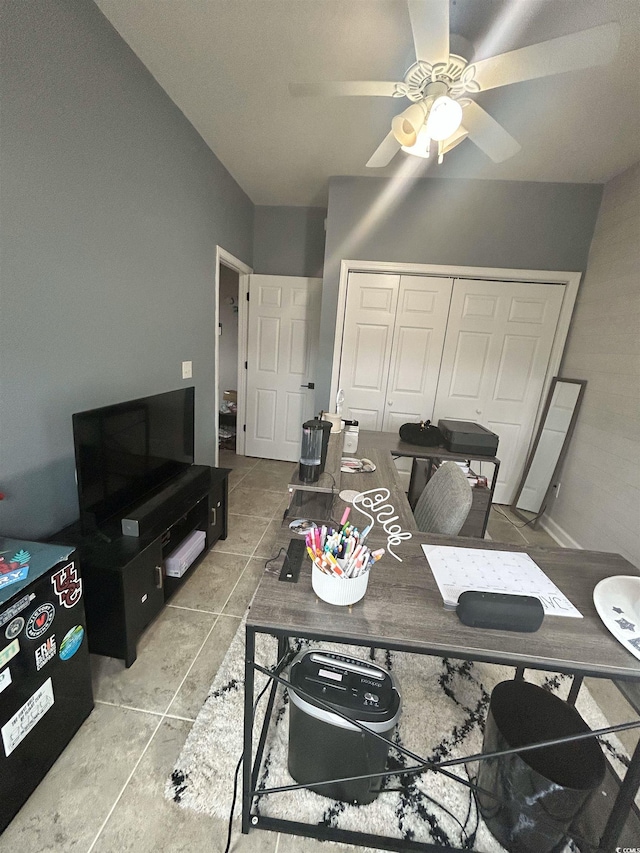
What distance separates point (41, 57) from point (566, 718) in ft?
9.27

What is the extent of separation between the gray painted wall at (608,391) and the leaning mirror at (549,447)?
6 cm

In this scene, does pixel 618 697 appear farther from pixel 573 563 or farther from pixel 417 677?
pixel 573 563

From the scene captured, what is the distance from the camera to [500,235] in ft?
9.59

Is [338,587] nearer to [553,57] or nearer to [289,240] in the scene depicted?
[553,57]

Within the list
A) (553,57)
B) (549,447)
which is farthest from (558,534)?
(553,57)

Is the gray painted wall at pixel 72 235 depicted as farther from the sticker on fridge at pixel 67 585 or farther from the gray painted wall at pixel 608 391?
the gray painted wall at pixel 608 391

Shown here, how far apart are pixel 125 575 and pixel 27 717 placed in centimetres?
45

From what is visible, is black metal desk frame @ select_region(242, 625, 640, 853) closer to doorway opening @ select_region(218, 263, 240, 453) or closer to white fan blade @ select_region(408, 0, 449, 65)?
white fan blade @ select_region(408, 0, 449, 65)

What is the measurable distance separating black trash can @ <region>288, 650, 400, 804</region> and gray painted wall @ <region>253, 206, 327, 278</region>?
141 inches

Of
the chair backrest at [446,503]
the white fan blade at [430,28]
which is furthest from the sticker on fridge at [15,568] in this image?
the white fan blade at [430,28]

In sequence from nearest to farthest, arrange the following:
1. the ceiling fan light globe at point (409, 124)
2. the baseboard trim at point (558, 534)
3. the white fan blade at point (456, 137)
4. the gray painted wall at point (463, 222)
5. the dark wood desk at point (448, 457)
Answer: the ceiling fan light globe at point (409, 124) → the white fan blade at point (456, 137) → the dark wood desk at point (448, 457) → the baseboard trim at point (558, 534) → the gray painted wall at point (463, 222)

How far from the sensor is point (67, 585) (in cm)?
115

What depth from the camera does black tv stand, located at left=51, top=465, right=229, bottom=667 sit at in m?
1.40

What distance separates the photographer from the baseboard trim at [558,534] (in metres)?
2.73
